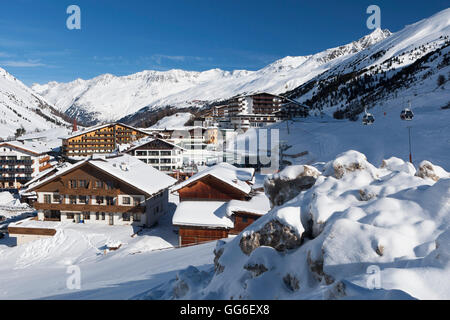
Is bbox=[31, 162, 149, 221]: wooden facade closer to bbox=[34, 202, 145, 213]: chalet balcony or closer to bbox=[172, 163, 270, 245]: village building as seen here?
bbox=[34, 202, 145, 213]: chalet balcony

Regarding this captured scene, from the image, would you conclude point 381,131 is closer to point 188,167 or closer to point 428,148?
point 428,148

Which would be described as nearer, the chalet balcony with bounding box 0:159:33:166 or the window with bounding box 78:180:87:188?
the window with bounding box 78:180:87:188

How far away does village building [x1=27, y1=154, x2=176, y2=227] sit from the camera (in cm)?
2853

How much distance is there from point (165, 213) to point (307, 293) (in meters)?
28.4

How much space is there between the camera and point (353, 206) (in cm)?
750

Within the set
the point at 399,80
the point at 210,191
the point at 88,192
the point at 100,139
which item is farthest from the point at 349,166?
the point at 399,80

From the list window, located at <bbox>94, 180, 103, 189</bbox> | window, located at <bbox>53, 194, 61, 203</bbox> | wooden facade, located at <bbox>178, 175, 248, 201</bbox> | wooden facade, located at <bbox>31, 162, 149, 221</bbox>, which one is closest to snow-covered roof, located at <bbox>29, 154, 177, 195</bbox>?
wooden facade, located at <bbox>31, 162, 149, 221</bbox>

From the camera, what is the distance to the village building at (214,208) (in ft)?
73.0

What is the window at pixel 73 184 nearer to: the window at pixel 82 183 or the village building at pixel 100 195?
the village building at pixel 100 195

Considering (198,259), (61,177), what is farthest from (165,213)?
(198,259)

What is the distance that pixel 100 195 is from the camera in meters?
29.2

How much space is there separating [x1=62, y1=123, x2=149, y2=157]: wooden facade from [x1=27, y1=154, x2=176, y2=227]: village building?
54862 millimetres

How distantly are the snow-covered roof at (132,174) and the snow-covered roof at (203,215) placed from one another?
507cm

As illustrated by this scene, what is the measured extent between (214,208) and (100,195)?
11841mm
